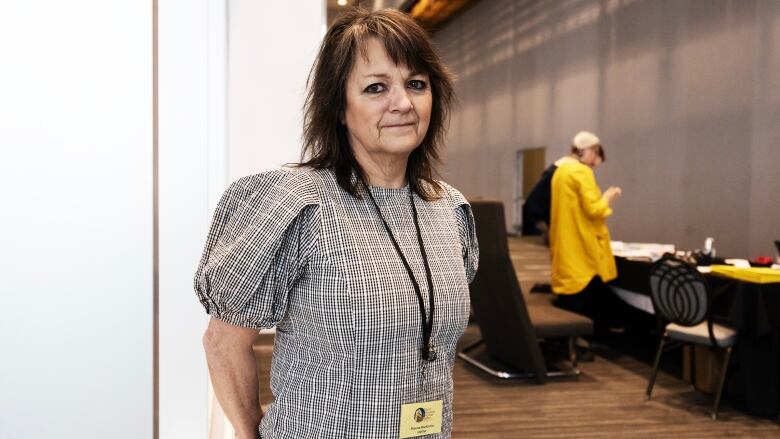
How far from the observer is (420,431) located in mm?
1287

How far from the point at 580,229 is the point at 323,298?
487cm

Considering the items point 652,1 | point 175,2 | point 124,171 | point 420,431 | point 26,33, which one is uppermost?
point 652,1

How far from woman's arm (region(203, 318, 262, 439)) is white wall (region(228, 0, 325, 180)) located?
6.50ft

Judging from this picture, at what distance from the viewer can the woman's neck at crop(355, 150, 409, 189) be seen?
1.38 meters

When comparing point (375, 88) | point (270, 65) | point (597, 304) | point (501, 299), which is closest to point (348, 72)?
point (375, 88)

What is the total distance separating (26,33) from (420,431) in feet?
2.77

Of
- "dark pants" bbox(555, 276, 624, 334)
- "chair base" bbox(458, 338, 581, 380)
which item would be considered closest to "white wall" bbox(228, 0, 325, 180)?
"chair base" bbox(458, 338, 581, 380)

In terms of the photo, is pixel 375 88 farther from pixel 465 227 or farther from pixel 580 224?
pixel 580 224

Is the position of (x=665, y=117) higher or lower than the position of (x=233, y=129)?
higher

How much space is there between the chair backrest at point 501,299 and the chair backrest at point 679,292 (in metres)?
0.82

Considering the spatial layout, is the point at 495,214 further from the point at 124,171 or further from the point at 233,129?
the point at 124,171

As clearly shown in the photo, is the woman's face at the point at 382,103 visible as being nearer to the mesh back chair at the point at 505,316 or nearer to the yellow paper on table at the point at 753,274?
the mesh back chair at the point at 505,316

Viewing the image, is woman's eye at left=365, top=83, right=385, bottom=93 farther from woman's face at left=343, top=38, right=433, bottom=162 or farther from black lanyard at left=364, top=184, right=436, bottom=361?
black lanyard at left=364, top=184, right=436, bottom=361

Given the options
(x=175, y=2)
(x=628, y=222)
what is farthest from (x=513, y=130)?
(x=175, y=2)
